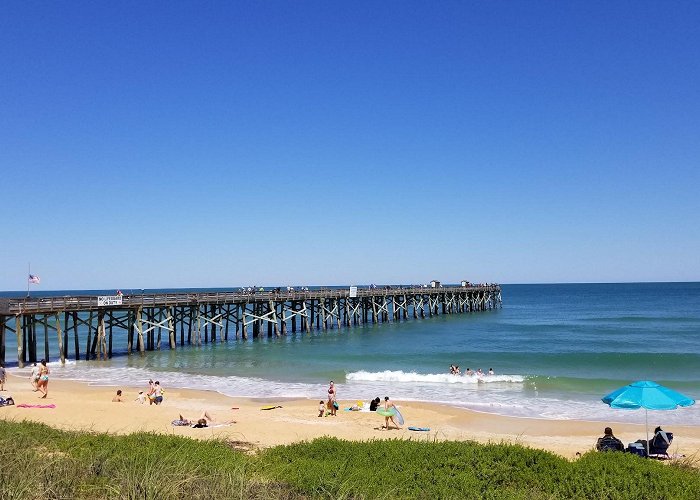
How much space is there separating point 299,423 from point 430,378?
11.6 metres

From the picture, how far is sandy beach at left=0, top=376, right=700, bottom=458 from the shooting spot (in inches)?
559

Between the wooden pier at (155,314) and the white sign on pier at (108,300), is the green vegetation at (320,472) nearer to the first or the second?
the wooden pier at (155,314)

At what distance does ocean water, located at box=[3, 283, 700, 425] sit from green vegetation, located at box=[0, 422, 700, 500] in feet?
33.7

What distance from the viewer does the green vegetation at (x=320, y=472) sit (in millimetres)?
6279

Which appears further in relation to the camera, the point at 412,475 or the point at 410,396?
the point at 410,396

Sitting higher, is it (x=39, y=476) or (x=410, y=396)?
(x=39, y=476)

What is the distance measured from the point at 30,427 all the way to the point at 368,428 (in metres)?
8.47

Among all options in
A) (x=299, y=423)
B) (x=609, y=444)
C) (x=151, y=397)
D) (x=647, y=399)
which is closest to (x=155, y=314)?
(x=151, y=397)

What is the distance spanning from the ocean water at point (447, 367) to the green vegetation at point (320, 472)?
10.3m

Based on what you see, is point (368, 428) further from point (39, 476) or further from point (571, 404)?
point (39, 476)

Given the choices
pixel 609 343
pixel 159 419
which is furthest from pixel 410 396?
pixel 609 343

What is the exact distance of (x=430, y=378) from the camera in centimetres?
2672

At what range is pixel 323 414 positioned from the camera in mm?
18047

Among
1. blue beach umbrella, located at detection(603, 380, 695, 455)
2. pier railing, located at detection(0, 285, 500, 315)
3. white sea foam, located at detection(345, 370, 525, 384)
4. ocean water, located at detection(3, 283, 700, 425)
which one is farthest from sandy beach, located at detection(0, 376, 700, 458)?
pier railing, located at detection(0, 285, 500, 315)
